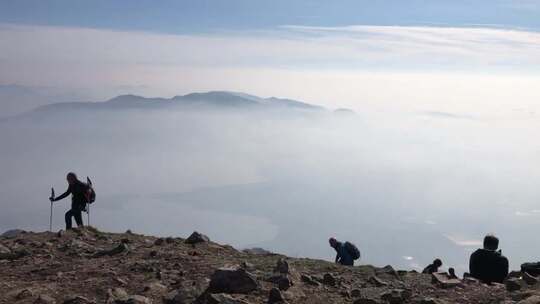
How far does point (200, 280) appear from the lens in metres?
10.2

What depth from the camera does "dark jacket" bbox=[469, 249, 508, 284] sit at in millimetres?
11703

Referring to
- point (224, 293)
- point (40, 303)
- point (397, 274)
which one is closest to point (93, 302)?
point (40, 303)

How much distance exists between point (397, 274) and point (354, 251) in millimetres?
2842

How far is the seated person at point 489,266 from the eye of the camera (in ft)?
38.4

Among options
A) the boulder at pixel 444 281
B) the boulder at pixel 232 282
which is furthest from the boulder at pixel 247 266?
the boulder at pixel 444 281

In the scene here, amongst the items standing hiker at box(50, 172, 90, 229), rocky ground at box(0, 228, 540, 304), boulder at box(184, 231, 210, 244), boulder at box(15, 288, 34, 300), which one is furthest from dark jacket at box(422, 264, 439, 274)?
standing hiker at box(50, 172, 90, 229)

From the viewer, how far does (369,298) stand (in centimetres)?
938

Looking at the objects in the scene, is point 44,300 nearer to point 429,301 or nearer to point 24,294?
point 24,294

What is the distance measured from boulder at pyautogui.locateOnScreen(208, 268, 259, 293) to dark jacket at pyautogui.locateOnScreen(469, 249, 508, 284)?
5.30 metres

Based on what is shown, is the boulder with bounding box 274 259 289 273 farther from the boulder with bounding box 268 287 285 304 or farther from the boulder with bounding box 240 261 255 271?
the boulder with bounding box 268 287 285 304

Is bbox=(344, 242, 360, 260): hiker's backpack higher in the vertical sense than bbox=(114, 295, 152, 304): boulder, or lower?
higher

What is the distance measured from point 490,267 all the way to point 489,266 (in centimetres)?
3

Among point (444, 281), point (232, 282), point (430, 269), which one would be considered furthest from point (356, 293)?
point (430, 269)

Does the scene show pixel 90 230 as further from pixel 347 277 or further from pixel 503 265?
pixel 503 265
